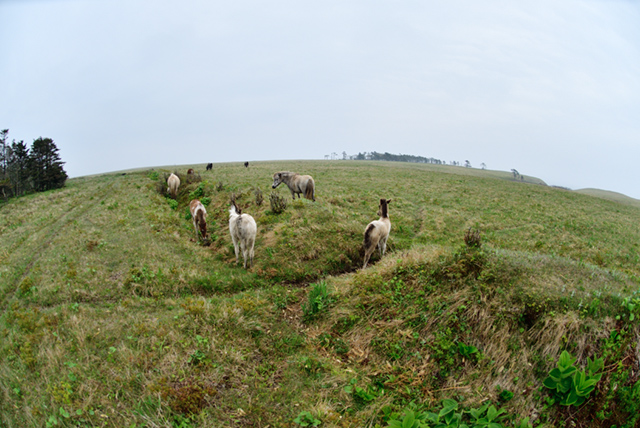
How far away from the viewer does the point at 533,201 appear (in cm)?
2802

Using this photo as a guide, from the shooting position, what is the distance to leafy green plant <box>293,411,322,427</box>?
4605mm

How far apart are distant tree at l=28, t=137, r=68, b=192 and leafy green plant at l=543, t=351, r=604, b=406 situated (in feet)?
190

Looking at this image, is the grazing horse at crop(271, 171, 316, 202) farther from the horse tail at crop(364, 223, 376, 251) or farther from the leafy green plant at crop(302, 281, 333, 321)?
the leafy green plant at crop(302, 281, 333, 321)

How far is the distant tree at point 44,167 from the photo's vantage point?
42.3 m

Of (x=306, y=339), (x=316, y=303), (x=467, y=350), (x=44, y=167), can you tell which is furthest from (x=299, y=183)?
(x=44, y=167)

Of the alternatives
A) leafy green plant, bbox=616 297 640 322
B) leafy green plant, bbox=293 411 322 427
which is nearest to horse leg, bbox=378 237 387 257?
leafy green plant, bbox=616 297 640 322

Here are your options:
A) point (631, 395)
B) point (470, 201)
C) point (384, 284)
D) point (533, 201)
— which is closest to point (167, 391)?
point (384, 284)

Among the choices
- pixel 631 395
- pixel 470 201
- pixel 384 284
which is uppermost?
pixel 470 201

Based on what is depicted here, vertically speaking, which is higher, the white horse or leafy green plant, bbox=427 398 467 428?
the white horse

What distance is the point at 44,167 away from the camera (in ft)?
141

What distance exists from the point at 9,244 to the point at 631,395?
77.9ft

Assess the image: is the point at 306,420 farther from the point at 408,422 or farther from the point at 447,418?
the point at 447,418

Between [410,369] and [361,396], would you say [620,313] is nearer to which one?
[410,369]

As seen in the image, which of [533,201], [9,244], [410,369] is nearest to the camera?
[410,369]
